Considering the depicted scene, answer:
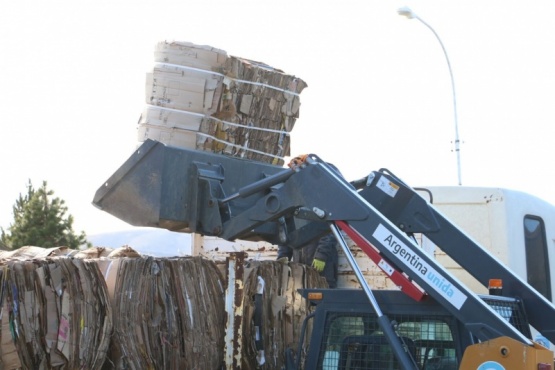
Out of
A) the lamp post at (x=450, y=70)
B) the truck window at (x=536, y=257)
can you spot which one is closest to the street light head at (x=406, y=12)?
the lamp post at (x=450, y=70)

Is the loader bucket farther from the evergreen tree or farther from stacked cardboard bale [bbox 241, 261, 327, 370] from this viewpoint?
the evergreen tree

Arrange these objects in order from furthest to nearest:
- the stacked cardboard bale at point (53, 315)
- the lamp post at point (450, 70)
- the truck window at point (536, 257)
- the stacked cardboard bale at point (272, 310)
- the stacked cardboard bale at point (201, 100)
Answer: the lamp post at point (450, 70), the truck window at point (536, 257), the stacked cardboard bale at point (201, 100), the stacked cardboard bale at point (272, 310), the stacked cardboard bale at point (53, 315)

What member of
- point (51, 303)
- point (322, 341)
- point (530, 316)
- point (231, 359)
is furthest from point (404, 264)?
point (51, 303)

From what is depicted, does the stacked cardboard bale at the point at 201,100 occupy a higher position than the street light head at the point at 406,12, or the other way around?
the street light head at the point at 406,12

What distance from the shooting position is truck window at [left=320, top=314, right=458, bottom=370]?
17.0ft

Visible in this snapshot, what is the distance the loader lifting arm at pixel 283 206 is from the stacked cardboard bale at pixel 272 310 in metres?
0.85

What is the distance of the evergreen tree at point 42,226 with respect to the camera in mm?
21953

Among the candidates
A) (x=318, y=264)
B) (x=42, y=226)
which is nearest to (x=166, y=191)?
(x=318, y=264)

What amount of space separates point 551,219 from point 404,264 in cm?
440

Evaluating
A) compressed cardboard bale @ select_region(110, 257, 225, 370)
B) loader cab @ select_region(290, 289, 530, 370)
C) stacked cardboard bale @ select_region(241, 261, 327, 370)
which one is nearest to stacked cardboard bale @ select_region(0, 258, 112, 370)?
compressed cardboard bale @ select_region(110, 257, 225, 370)

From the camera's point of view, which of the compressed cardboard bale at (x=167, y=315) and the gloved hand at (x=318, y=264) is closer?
the compressed cardboard bale at (x=167, y=315)

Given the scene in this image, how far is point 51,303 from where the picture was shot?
614cm

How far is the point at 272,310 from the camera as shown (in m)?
7.30

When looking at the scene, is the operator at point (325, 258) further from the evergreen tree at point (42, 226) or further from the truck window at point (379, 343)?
the evergreen tree at point (42, 226)
